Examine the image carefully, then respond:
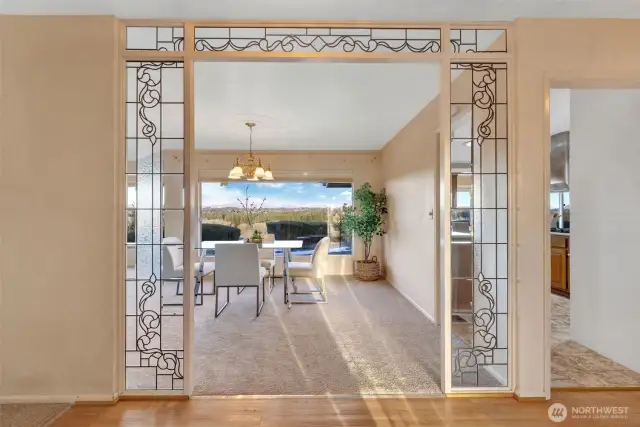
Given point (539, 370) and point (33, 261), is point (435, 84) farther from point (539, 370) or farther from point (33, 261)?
point (33, 261)

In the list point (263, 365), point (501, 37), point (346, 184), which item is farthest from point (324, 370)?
point (346, 184)

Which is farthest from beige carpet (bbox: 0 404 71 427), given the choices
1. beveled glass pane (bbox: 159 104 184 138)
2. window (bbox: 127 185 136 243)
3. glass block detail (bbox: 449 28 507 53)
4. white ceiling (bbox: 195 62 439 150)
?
glass block detail (bbox: 449 28 507 53)

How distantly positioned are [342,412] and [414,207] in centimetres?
304

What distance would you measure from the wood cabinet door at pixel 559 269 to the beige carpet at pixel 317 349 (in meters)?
2.54

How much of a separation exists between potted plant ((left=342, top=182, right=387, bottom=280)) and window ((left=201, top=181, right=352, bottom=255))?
0.65 meters

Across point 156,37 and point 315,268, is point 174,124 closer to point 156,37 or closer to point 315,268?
point 156,37

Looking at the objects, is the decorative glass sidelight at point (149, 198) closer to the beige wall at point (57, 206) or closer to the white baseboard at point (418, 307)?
the beige wall at point (57, 206)

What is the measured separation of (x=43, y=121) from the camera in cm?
219

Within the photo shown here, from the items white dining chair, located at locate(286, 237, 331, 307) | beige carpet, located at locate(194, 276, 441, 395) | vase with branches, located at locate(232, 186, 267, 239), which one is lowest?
beige carpet, located at locate(194, 276, 441, 395)

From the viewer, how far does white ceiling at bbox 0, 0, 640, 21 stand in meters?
2.08

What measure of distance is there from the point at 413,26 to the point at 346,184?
4.71 m

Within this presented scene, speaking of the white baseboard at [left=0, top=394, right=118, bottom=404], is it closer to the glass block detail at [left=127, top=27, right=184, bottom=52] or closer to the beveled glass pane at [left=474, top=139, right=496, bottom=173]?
the glass block detail at [left=127, top=27, right=184, bottom=52]

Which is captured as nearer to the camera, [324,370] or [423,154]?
[324,370]

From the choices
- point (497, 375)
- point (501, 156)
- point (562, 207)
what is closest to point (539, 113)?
point (501, 156)
